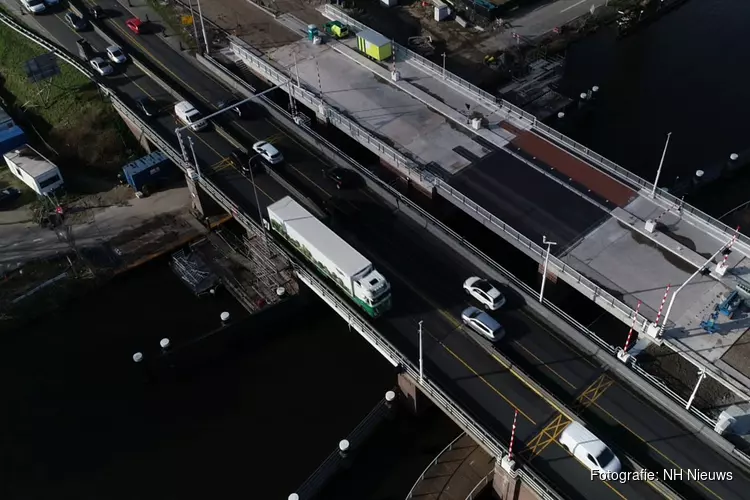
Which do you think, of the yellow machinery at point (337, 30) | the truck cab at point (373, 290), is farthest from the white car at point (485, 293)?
the yellow machinery at point (337, 30)

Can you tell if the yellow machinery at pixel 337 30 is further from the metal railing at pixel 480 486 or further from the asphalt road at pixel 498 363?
the metal railing at pixel 480 486

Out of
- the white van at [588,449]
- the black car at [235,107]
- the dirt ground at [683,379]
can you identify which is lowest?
the dirt ground at [683,379]

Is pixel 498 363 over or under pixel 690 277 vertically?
under

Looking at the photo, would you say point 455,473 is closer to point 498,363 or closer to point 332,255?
point 498,363

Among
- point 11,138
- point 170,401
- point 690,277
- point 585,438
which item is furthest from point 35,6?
point 585,438

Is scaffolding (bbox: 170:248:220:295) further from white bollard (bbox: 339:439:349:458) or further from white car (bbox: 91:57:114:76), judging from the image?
white car (bbox: 91:57:114:76)

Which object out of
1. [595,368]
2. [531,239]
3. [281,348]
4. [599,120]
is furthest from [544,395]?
[599,120]
